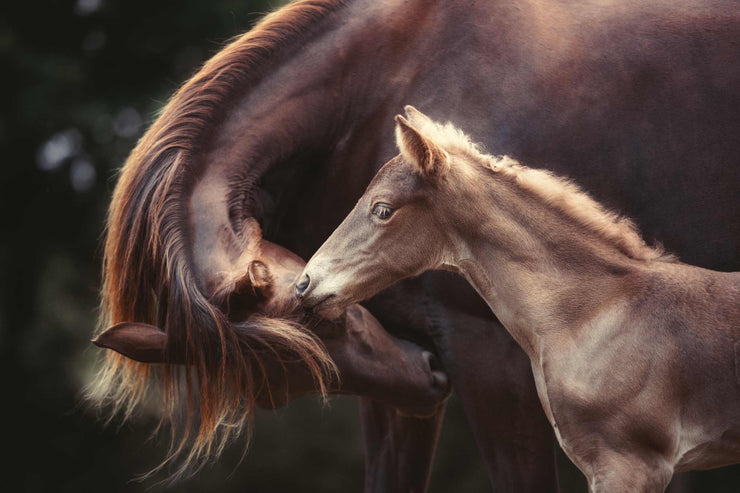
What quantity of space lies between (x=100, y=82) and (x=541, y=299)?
5.44 meters

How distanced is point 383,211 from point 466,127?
0.80 metres

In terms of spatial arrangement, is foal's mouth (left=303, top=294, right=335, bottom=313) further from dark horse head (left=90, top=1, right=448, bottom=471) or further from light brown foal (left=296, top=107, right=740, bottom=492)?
dark horse head (left=90, top=1, right=448, bottom=471)

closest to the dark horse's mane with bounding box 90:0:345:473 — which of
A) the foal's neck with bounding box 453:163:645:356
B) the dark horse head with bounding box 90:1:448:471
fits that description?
the dark horse head with bounding box 90:1:448:471

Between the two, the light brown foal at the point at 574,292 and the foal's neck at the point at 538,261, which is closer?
the light brown foal at the point at 574,292

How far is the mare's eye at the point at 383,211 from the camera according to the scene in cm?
316

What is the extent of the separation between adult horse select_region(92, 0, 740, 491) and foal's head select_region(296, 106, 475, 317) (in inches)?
21.0

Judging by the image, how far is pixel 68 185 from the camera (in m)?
7.74

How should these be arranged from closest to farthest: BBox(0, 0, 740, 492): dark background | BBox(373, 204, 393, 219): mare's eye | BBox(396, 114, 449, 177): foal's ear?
BBox(396, 114, 449, 177): foal's ear
BBox(373, 204, 393, 219): mare's eye
BBox(0, 0, 740, 492): dark background

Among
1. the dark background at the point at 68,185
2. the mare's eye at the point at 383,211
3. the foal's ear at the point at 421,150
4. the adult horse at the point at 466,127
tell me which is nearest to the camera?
the foal's ear at the point at 421,150

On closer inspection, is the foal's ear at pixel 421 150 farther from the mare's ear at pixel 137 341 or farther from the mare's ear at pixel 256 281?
the mare's ear at pixel 137 341

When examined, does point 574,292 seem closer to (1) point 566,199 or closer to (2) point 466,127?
(1) point 566,199

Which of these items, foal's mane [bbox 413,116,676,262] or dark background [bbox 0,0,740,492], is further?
dark background [bbox 0,0,740,492]

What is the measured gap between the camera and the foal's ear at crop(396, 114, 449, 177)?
3053 mm

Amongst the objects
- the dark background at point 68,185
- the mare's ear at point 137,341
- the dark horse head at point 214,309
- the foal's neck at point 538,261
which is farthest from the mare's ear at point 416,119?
the dark background at point 68,185
